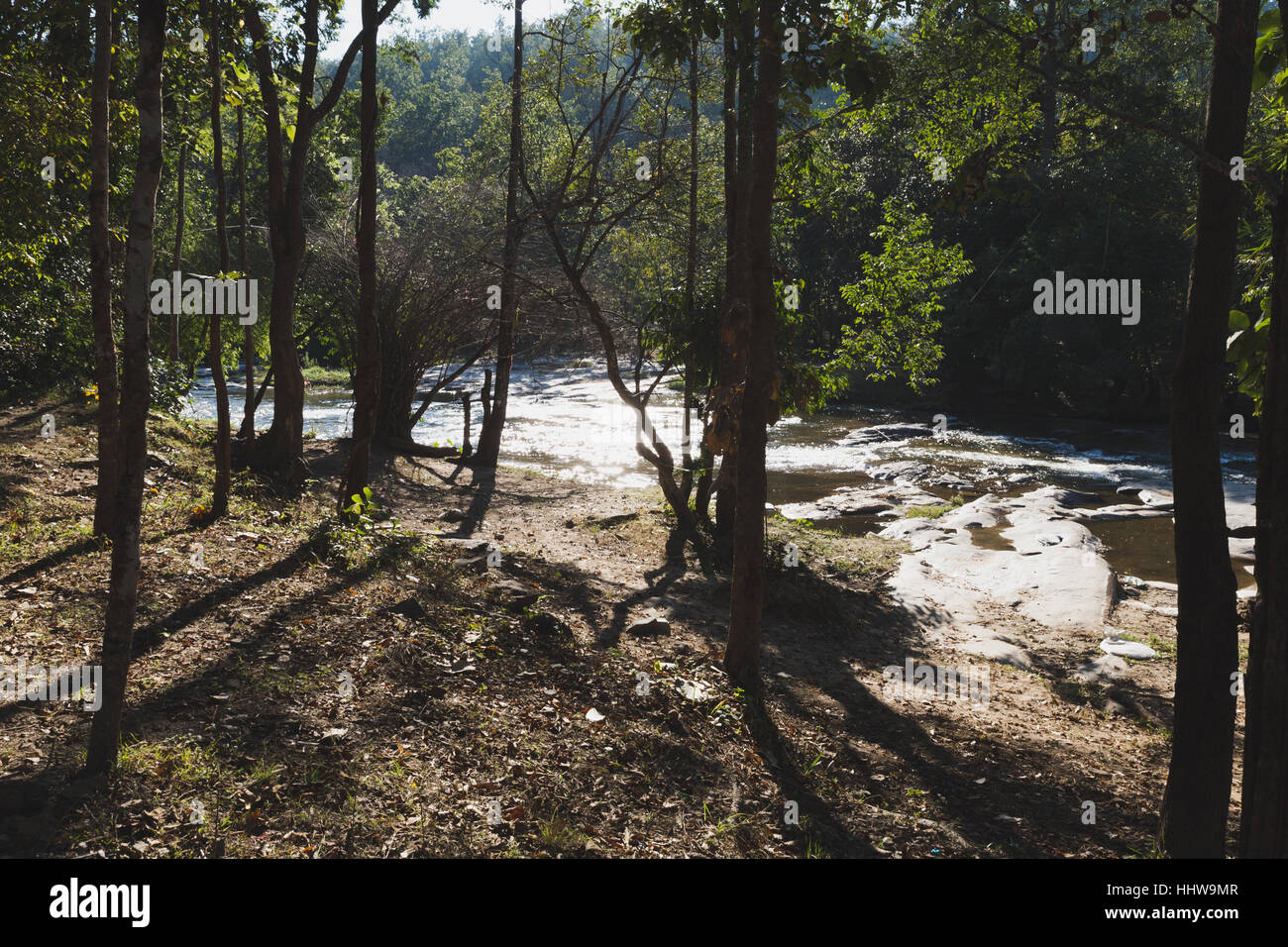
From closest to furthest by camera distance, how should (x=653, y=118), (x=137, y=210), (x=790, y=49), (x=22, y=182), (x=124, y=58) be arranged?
(x=137, y=210)
(x=790, y=49)
(x=22, y=182)
(x=124, y=58)
(x=653, y=118)

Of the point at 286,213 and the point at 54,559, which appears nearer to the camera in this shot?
the point at 54,559

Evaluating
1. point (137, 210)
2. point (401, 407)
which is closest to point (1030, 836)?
point (137, 210)

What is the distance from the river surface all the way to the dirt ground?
22.5 ft

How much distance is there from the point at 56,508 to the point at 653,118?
34.1 ft

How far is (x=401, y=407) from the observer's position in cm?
1862

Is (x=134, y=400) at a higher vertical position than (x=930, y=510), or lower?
higher

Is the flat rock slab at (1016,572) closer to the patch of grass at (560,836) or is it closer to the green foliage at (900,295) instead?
the green foliage at (900,295)

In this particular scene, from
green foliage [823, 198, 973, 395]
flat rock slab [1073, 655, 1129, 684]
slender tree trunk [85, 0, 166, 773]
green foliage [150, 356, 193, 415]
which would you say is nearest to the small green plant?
slender tree trunk [85, 0, 166, 773]

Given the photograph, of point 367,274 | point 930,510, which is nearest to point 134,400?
point 367,274

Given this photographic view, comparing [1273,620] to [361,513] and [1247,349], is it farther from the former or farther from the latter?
[361,513]

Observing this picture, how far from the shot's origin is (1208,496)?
4.34 m

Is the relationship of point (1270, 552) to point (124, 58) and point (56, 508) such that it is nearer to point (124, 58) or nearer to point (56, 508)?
point (56, 508)

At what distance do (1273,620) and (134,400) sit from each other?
5.23m

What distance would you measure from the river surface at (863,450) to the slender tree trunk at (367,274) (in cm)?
739
